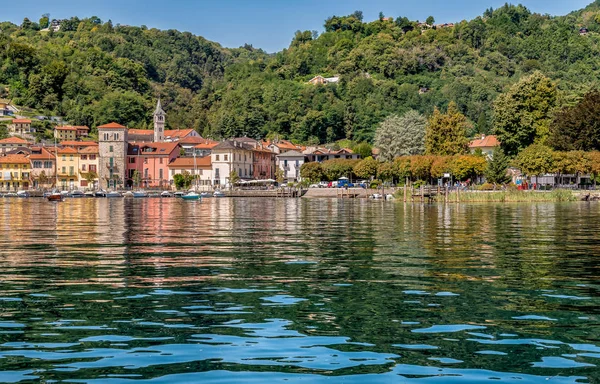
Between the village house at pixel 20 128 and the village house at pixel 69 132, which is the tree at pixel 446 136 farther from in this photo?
the village house at pixel 20 128

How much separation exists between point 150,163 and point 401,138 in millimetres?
45110

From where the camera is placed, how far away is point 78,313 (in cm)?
1388

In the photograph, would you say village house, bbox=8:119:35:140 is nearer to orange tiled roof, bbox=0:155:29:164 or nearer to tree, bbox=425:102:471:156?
orange tiled roof, bbox=0:155:29:164

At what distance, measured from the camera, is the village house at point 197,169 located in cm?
12688

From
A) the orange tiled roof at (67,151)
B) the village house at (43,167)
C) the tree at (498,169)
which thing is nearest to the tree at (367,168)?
the tree at (498,169)

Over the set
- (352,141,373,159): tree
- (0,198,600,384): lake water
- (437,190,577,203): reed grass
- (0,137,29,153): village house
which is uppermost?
(0,137,29,153): village house

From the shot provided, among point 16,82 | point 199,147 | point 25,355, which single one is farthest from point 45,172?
point 25,355

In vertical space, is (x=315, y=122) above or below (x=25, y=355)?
above

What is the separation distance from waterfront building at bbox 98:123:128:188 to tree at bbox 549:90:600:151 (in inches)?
2897

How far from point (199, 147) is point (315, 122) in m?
34.0

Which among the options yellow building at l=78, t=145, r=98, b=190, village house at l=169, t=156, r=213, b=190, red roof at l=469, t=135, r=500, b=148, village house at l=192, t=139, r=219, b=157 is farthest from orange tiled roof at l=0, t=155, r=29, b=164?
red roof at l=469, t=135, r=500, b=148

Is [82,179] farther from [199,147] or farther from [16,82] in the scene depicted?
[16,82]

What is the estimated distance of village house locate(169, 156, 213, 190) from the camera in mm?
126875

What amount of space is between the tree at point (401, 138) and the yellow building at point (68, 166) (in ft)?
174
